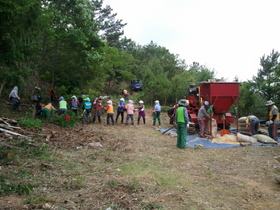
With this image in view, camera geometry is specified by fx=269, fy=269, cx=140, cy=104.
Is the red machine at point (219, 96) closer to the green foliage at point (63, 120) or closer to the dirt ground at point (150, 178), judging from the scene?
the dirt ground at point (150, 178)

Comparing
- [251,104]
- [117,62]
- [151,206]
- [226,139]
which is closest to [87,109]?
[226,139]

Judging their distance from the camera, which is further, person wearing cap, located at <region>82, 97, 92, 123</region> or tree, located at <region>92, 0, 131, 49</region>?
tree, located at <region>92, 0, 131, 49</region>

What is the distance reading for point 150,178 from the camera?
587cm

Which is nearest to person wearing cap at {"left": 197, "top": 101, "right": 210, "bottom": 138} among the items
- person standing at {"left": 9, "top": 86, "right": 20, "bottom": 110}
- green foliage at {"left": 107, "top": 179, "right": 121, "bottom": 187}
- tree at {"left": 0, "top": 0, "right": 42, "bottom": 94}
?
green foliage at {"left": 107, "top": 179, "right": 121, "bottom": 187}

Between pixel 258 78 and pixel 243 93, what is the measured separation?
3.41 metres

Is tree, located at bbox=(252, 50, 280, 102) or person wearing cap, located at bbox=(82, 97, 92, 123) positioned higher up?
tree, located at bbox=(252, 50, 280, 102)

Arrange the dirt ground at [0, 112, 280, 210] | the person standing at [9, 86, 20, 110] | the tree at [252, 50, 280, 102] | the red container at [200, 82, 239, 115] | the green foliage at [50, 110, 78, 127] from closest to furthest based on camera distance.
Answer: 1. the dirt ground at [0, 112, 280, 210]
2. the red container at [200, 82, 239, 115]
3. the green foliage at [50, 110, 78, 127]
4. the person standing at [9, 86, 20, 110]
5. the tree at [252, 50, 280, 102]

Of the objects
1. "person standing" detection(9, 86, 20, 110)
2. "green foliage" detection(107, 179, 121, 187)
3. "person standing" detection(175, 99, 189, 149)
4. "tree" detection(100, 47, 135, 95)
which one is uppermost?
"tree" detection(100, 47, 135, 95)

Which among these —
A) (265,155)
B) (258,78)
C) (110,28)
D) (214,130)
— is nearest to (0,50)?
(265,155)

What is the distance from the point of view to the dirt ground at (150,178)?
4430 mm

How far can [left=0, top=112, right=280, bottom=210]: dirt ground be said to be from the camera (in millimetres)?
4430

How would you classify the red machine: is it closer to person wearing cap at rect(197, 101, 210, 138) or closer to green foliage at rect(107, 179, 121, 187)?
person wearing cap at rect(197, 101, 210, 138)

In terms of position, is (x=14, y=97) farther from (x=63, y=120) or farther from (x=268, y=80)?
(x=268, y=80)

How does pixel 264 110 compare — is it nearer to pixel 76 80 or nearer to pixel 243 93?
pixel 243 93
